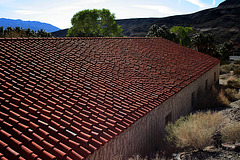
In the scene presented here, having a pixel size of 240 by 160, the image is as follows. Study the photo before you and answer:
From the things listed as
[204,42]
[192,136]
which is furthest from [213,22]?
[192,136]

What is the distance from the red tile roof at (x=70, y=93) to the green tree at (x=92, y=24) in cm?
4281

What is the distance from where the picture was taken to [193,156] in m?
6.19

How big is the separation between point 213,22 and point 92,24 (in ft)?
218

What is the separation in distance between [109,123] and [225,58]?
56.1 meters

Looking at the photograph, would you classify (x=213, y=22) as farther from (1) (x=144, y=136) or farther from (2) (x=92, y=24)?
(1) (x=144, y=136)

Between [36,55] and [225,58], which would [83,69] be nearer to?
[36,55]

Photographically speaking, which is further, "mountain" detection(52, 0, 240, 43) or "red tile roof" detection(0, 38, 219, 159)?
"mountain" detection(52, 0, 240, 43)

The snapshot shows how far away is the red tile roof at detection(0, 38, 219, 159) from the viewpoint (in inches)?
176

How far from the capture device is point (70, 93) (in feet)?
21.9

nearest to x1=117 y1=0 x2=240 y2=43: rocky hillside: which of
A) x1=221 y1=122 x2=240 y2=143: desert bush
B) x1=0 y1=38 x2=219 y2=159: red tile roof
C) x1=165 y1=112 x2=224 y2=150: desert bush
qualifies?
A: x1=0 y1=38 x2=219 y2=159: red tile roof

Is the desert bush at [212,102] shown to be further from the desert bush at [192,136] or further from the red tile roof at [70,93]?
the desert bush at [192,136]

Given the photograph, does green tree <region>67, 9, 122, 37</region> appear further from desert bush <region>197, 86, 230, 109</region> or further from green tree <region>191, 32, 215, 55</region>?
desert bush <region>197, 86, 230, 109</region>

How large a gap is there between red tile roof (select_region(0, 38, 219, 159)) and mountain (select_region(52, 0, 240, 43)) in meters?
81.0

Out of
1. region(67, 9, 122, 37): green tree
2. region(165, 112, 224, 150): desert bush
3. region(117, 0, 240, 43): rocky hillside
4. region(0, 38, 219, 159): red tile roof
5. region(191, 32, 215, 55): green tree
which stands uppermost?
region(117, 0, 240, 43): rocky hillside
